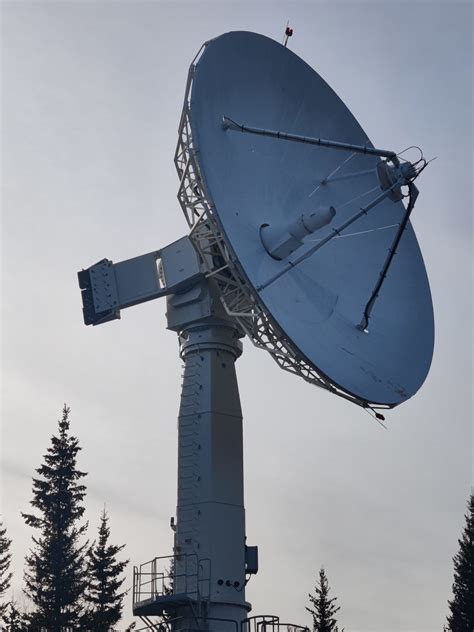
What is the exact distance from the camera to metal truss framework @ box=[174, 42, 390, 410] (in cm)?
3148

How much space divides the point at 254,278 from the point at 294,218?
5881 mm

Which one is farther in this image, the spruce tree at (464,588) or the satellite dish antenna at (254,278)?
the spruce tree at (464,588)

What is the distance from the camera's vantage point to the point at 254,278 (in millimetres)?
31766

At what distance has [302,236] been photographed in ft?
113

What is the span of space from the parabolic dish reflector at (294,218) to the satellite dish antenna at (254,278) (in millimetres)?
61

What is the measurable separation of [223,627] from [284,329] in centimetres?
994

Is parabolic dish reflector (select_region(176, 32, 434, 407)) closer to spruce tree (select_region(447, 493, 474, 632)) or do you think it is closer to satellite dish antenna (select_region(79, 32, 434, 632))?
satellite dish antenna (select_region(79, 32, 434, 632))

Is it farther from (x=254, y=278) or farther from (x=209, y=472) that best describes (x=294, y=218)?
(x=209, y=472)

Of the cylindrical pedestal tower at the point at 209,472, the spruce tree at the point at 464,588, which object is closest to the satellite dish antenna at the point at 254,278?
the cylindrical pedestal tower at the point at 209,472

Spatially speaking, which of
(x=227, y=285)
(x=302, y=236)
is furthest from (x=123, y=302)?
(x=302, y=236)

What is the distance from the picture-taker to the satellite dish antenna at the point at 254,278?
32.4 meters

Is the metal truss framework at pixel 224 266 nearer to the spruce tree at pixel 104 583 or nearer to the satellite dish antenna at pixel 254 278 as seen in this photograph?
the satellite dish antenna at pixel 254 278

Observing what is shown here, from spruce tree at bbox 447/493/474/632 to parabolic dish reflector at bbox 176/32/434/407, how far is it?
2182 cm

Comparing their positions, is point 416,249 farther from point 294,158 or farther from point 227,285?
point 227,285
